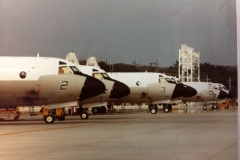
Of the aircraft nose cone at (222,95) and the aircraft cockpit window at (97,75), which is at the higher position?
the aircraft cockpit window at (97,75)

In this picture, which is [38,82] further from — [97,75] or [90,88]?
[97,75]

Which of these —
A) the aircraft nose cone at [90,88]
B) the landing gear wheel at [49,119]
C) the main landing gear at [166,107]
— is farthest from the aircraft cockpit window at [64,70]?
the main landing gear at [166,107]

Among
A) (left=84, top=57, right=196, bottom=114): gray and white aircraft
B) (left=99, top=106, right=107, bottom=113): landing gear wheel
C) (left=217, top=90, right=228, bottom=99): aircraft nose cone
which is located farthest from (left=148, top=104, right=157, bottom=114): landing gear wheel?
(left=217, top=90, right=228, bottom=99): aircraft nose cone

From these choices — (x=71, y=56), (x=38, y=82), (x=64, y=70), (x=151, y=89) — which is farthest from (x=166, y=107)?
(x=38, y=82)

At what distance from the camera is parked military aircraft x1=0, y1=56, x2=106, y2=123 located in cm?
2256

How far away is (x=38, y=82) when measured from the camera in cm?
2262

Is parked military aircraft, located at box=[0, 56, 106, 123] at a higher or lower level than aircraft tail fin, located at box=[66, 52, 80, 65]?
lower

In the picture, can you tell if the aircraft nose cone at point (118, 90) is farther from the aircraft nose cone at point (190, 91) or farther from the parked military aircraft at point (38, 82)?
the aircraft nose cone at point (190, 91)

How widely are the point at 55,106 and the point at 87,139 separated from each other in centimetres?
978

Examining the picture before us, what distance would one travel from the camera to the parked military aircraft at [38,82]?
2256cm

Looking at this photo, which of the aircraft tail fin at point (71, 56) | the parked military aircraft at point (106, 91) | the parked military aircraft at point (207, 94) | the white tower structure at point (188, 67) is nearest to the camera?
the white tower structure at point (188, 67)

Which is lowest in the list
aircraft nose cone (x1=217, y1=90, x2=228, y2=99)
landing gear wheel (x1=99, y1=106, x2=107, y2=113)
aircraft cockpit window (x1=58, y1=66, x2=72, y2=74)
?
landing gear wheel (x1=99, y1=106, x2=107, y2=113)

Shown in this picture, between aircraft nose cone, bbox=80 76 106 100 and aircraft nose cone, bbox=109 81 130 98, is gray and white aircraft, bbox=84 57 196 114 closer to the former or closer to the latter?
aircraft nose cone, bbox=109 81 130 98

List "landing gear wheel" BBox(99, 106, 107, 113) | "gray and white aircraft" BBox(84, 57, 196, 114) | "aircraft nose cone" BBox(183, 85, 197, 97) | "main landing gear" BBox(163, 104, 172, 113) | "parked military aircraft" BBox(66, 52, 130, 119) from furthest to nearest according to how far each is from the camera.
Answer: "main landing gear" BBox(163, 104, 172, 113) < "aircraft nose cone" BBox(183, 85, 197, 97) < "landing gear wheel" BBox(99, 106, 107, 113) < "gray and white aircraft" BBox(84, 57, 196, 114) < "parked military aircraft" BBox(66, 52, 130, 119)
